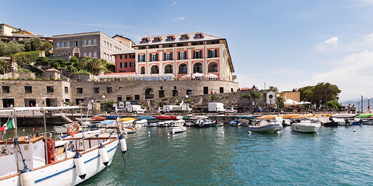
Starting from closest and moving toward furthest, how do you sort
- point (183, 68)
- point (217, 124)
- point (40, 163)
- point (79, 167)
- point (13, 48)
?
1. point (40, 163)
2. point (79, 167)
3. point (217, 124)
4. point (183, 68)
5. point (13, 48)

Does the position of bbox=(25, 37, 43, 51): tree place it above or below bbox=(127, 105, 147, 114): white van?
above

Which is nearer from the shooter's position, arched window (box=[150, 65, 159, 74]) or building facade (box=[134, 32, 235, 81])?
building facade (box=[134, 32, 235, 81])

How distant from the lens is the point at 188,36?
194 feet

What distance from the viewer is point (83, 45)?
69.0m

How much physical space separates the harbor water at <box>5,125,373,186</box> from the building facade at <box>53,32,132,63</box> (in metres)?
52.3

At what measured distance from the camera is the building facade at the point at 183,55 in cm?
5653

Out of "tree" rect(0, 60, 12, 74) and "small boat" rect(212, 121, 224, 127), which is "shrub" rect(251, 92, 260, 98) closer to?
"small boat" rect(212, 121, 224, 127)

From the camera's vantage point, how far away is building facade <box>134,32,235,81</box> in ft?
185

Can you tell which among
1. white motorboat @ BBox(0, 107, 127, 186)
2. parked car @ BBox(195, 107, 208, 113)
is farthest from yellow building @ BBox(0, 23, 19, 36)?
white motorboat @ BBox(0, 107, 127, 186)

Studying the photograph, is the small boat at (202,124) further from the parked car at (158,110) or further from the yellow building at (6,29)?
the yellow building at (6,29)

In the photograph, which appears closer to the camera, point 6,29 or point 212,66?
point 212,66

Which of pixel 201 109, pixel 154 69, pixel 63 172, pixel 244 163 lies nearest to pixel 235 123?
pixel 201 109

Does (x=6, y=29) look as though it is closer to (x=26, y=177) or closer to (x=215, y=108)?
(x=215, y=108)

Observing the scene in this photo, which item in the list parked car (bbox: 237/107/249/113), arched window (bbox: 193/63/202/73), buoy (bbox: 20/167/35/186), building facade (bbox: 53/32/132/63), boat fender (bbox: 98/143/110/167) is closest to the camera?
buoy (bbox: 20/167/35/186)
